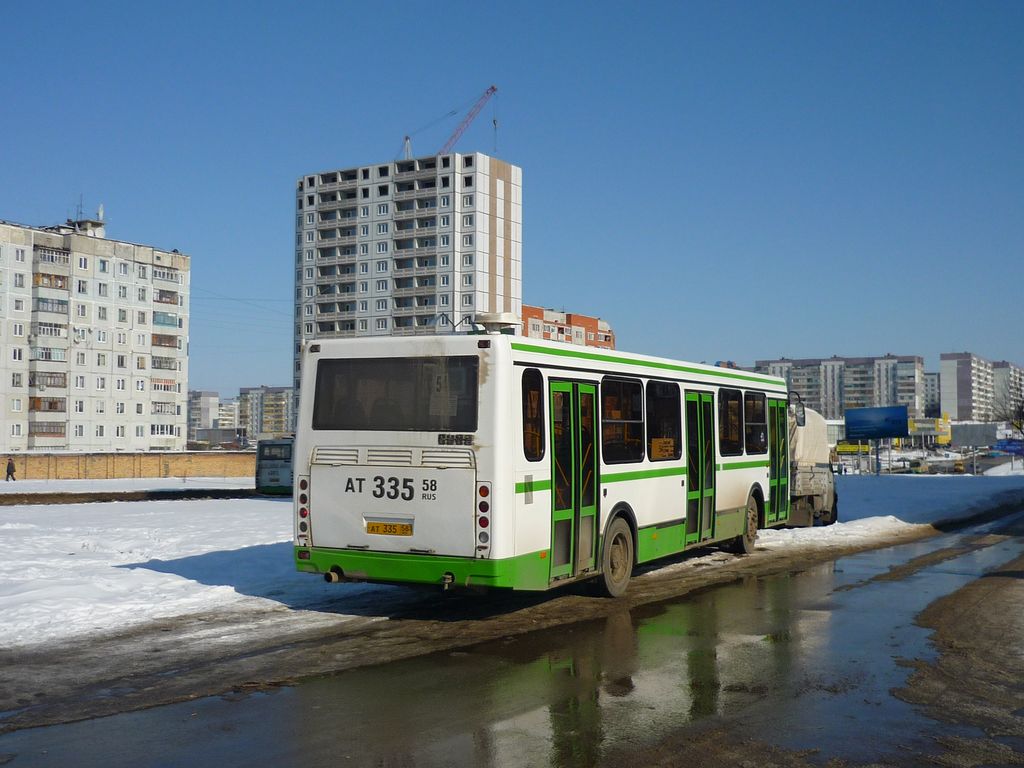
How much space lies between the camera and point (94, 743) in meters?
6.65

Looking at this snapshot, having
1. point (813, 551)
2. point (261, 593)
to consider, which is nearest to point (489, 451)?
point (261, 593)

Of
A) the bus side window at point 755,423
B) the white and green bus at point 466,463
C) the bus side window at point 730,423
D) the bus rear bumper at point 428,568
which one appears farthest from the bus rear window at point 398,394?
the bus side window at point 755,423

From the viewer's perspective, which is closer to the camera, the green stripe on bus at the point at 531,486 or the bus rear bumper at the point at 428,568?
the bus rear bumper at the point at 428,568

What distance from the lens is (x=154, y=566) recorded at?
48.7 ft

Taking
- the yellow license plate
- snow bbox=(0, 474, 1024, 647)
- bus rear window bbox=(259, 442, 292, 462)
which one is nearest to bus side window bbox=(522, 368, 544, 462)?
the yellow license plate

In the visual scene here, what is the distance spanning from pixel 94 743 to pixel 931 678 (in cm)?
653

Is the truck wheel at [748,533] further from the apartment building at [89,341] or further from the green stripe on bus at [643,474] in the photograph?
the apartment building at [89,341]

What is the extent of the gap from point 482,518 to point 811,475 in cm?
1622

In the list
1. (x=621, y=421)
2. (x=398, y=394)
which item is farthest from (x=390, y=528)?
(x=621, y=421)

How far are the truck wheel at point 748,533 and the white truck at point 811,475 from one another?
5371 mm

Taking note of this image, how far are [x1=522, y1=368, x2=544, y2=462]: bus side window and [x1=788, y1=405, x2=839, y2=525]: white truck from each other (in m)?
13.5

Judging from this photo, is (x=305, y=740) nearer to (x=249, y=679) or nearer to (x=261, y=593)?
(x=249, y=679)

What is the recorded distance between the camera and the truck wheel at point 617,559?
1278cm

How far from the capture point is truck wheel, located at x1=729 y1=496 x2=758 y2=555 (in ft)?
59.2
